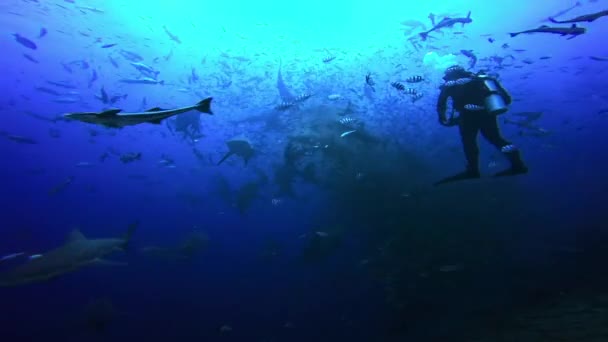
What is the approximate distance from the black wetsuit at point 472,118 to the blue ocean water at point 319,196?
94 cm

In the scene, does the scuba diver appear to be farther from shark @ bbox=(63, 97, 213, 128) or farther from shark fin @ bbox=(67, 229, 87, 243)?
shark fin @ bbox=(67, 229, 87, 243)

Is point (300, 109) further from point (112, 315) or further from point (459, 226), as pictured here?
point (112, 315)

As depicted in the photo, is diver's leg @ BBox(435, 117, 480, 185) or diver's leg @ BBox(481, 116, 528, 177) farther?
diver's leg @ BBox(435, 117, 480, 185)

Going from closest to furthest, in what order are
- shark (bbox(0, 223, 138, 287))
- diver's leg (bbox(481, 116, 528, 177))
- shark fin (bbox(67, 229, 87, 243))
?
shark (bbox(0, 223, 138, 287)), shark fin (bbox(67, 229, 87, 243)), diver's leg (bbox(481, 116, 528, 177))

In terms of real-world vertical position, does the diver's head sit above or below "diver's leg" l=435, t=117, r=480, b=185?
above

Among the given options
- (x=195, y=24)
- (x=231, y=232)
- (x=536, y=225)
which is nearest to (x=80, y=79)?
(x=195, y=24)

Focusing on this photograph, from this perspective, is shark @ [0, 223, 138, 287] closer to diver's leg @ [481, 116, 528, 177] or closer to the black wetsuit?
the black wetsuit

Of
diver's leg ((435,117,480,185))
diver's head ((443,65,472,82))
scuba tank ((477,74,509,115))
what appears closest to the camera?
scuba tank ((477,74,509,115))

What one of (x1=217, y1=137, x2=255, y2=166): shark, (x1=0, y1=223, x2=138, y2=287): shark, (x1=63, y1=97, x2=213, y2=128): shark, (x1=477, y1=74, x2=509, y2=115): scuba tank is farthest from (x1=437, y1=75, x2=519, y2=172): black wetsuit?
(x1=217, y1=137, x2=255, y2=166): shark

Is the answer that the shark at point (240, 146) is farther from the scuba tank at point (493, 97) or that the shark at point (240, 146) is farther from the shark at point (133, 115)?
the shark at point (133, 115)

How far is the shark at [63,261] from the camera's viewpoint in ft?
18.5

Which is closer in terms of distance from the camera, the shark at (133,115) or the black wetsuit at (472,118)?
the shark at (133,115)

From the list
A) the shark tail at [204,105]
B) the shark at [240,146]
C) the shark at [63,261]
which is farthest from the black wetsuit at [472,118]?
the shark at [240,146]

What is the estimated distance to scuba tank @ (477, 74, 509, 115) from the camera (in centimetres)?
724
